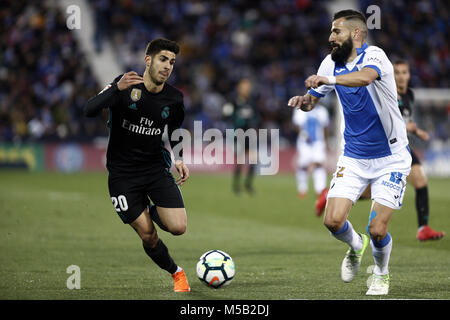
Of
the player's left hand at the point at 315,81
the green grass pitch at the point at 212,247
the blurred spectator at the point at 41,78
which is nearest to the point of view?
the player's left hand at the point at 315,81

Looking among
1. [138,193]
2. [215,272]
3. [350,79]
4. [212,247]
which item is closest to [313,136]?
[212,247]

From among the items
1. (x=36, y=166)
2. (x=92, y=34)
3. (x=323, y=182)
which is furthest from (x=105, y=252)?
(x=92, y=34)

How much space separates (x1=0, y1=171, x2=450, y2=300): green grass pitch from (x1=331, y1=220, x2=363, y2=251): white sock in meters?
0.36

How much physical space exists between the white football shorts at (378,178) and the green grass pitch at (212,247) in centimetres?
84

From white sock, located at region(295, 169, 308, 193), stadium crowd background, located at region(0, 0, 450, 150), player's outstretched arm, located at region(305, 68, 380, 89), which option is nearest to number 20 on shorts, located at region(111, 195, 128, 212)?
player's outstretched arm, located at region(305, 68, 380, 89)

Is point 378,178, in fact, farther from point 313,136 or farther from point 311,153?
point 311,153

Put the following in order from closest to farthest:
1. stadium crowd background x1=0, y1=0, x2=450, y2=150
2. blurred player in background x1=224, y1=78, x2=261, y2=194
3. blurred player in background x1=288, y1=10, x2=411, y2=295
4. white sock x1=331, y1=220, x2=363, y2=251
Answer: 1. blurred player in background x1=288, y1=10, x2=411, y2=295
2. white sock x1=331, y1=220, x2=363, y2=251
3. blurred player in background x1=224, y1=78, x2=261, y2=194
4. stadium crowd background x1=0, y1=0, x2=450, y2=150

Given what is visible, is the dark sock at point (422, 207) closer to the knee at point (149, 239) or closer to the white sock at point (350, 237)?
the white sock at point (350, 237)

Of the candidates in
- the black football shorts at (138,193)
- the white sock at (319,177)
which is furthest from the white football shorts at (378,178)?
the white sock at (319,177)

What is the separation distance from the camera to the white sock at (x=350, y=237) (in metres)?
6.59

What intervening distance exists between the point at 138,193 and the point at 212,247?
10.5ft

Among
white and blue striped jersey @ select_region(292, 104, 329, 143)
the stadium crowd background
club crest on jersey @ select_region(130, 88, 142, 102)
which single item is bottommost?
white and blue striped jersey @ select_region(292, 104, 329, 143)

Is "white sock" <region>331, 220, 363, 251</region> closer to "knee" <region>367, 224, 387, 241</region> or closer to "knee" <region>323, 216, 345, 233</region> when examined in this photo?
"knee" <region>323, 216, 345, 233</region>

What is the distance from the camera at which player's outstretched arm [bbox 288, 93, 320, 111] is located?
20.1 ft
